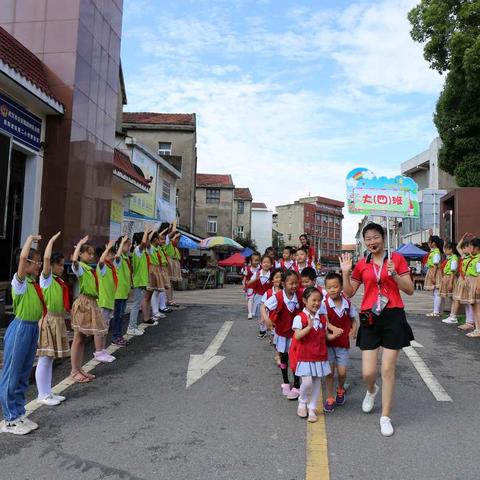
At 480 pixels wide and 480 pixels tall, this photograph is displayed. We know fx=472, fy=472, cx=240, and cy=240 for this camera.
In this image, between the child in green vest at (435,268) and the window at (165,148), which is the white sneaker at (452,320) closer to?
the child in green vest at (435,268)

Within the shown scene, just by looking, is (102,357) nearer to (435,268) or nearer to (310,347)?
(310,347)

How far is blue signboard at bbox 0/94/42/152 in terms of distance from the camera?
27.4 ft

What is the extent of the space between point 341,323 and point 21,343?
3.06 metres

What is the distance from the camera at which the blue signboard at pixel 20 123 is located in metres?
8.35

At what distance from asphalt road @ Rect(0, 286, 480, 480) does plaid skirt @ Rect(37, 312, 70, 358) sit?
54cm

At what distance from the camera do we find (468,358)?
22.5ft

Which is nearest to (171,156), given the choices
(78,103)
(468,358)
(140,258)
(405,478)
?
(78,103)

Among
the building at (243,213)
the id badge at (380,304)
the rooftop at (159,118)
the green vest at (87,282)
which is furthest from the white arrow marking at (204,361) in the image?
the building at (243,213)

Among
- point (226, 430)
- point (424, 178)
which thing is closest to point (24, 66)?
point (226, 430)

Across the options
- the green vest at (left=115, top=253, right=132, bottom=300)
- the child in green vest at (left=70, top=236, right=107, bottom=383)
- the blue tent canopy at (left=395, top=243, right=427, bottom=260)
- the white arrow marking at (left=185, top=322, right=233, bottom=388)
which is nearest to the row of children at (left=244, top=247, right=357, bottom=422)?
the white arrow marking at (left=185, top=322, right=233, bottom=388)

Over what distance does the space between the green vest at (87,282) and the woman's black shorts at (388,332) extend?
3.33 m

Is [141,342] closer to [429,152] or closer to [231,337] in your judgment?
[231,337]

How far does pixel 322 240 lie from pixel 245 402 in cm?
9706

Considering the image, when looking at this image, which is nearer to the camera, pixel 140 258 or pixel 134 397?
pixel 134 397
